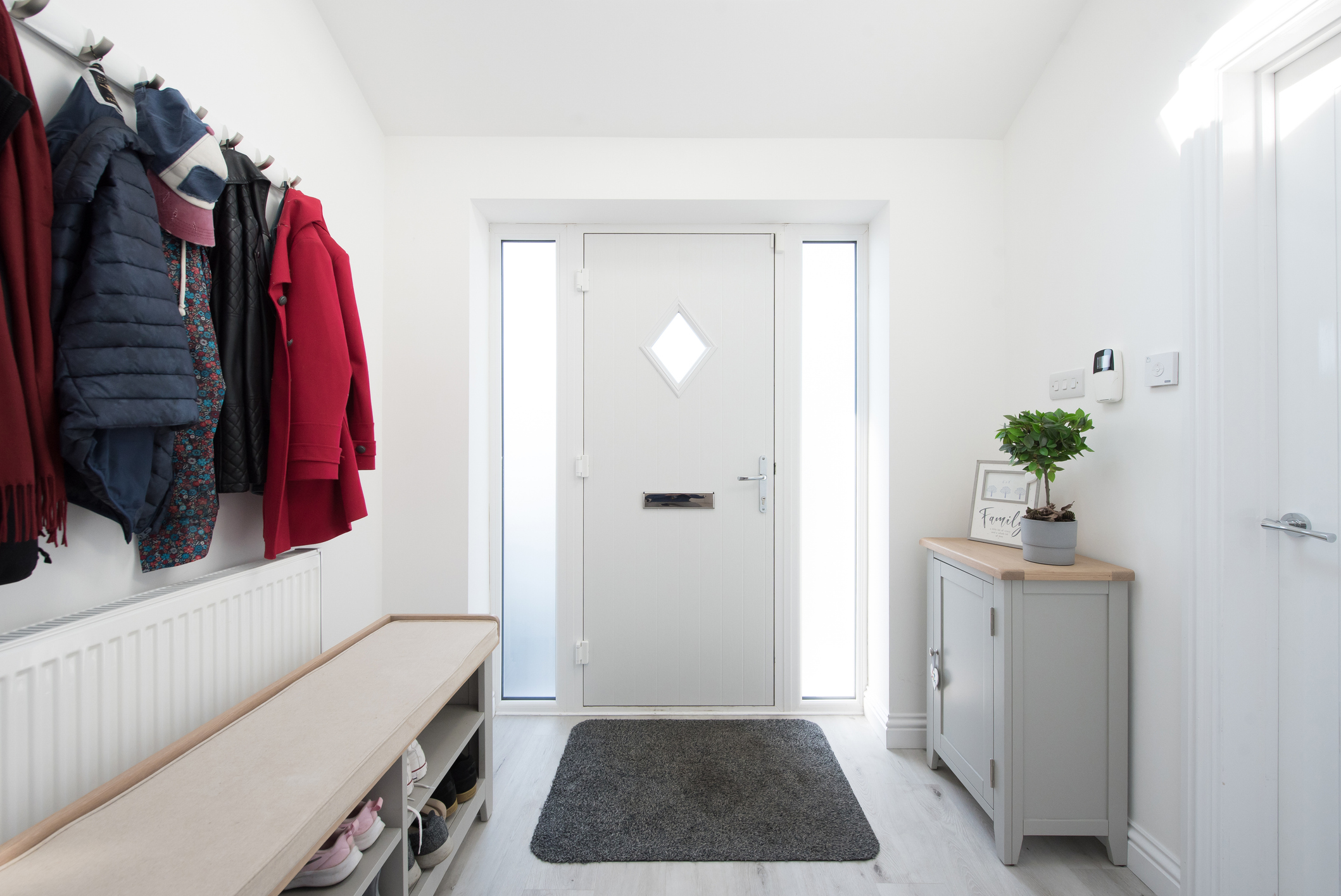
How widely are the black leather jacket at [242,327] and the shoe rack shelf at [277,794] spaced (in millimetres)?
517

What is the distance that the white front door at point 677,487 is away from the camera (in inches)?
95.6

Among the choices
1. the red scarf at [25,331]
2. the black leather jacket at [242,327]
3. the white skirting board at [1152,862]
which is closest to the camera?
the red scarf at [25,331]

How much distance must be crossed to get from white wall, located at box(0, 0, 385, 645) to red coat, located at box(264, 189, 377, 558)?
15cm

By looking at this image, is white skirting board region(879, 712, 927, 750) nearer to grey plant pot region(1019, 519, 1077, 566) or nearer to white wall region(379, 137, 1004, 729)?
white wall region(379, 137, 1004, 729)

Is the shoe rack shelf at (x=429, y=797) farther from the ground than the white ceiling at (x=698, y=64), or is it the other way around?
the white ceiling at (x=698, y=64)

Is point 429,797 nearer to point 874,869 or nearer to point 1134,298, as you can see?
point 874,869

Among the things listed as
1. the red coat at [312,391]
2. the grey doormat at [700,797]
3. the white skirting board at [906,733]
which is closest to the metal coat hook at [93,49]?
the red coat at [312,391]

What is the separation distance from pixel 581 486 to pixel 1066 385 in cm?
182

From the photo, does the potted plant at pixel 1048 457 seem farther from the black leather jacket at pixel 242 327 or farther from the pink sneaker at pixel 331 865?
the black leather jacket at pixel 242 327

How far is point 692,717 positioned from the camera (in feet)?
7.77

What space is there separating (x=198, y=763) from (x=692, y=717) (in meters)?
1.77

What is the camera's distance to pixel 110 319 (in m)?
0.94

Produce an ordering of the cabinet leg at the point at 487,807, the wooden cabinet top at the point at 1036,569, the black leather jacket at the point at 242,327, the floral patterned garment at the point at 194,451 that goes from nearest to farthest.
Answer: the floral patterned garment at the point at 194,451 → the black leather jacket at the point at 242,327 → the wooden cabinet top at the point at 1036,569 → the cabinet leg at the point at 487,807

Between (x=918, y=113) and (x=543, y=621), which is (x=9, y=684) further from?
(x=918, y=113)
